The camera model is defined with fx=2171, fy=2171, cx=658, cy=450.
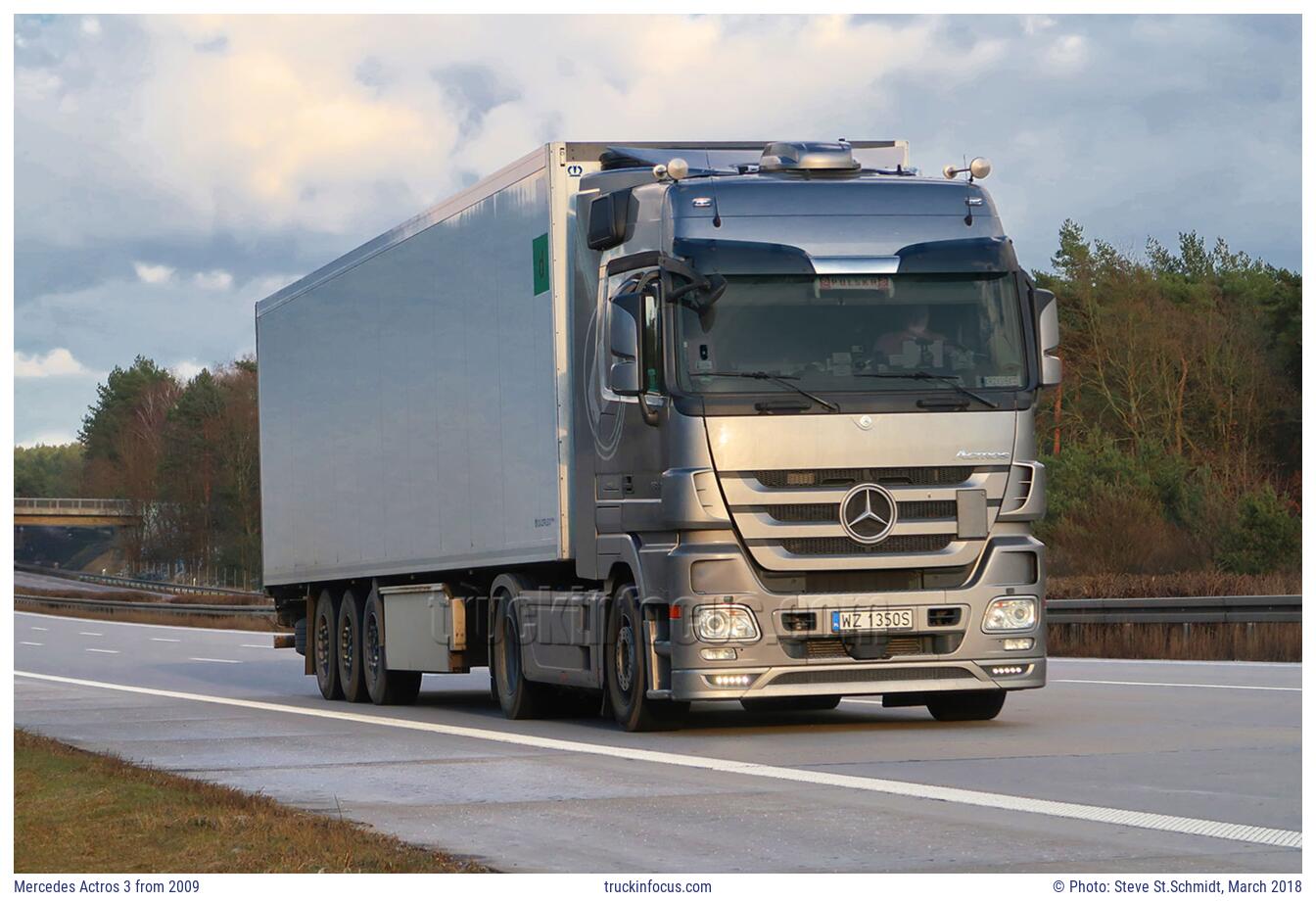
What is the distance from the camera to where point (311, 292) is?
21578mm

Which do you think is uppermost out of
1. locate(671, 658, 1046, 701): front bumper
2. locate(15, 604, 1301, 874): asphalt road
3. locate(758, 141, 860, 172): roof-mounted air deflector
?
locate(758, 141, 860, 172): roof-mounted air deflector

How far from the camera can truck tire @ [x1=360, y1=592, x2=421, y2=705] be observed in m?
19.8

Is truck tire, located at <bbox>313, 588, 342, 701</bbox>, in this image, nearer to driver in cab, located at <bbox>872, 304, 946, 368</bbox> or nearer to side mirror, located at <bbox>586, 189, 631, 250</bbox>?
side mirror, located at <bbox>586, 189, 631, 250</bbox>

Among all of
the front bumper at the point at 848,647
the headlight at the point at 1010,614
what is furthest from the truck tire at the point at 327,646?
the headlight at the point at 1010,614

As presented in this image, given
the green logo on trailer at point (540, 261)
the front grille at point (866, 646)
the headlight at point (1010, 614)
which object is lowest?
the front grille at point (866, 646)

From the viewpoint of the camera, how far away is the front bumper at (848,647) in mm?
13484

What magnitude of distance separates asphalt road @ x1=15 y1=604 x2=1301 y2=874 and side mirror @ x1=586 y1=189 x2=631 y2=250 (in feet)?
10.8

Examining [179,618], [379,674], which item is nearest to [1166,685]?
[379,674]

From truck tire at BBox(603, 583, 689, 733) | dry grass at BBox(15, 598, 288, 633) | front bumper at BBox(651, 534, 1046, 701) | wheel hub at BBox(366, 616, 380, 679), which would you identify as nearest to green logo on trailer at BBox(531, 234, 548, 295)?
truck tire at BBox(603, 583, 689, 733)

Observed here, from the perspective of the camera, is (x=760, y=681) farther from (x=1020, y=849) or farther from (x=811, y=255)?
(x=1020, y=849)

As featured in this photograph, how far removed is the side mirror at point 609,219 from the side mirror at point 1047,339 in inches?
108

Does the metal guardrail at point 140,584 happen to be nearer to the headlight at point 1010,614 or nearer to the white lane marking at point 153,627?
the white lane marking at point 153,627

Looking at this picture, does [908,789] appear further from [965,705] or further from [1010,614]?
[965,705]

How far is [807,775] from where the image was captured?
11.1 metres
